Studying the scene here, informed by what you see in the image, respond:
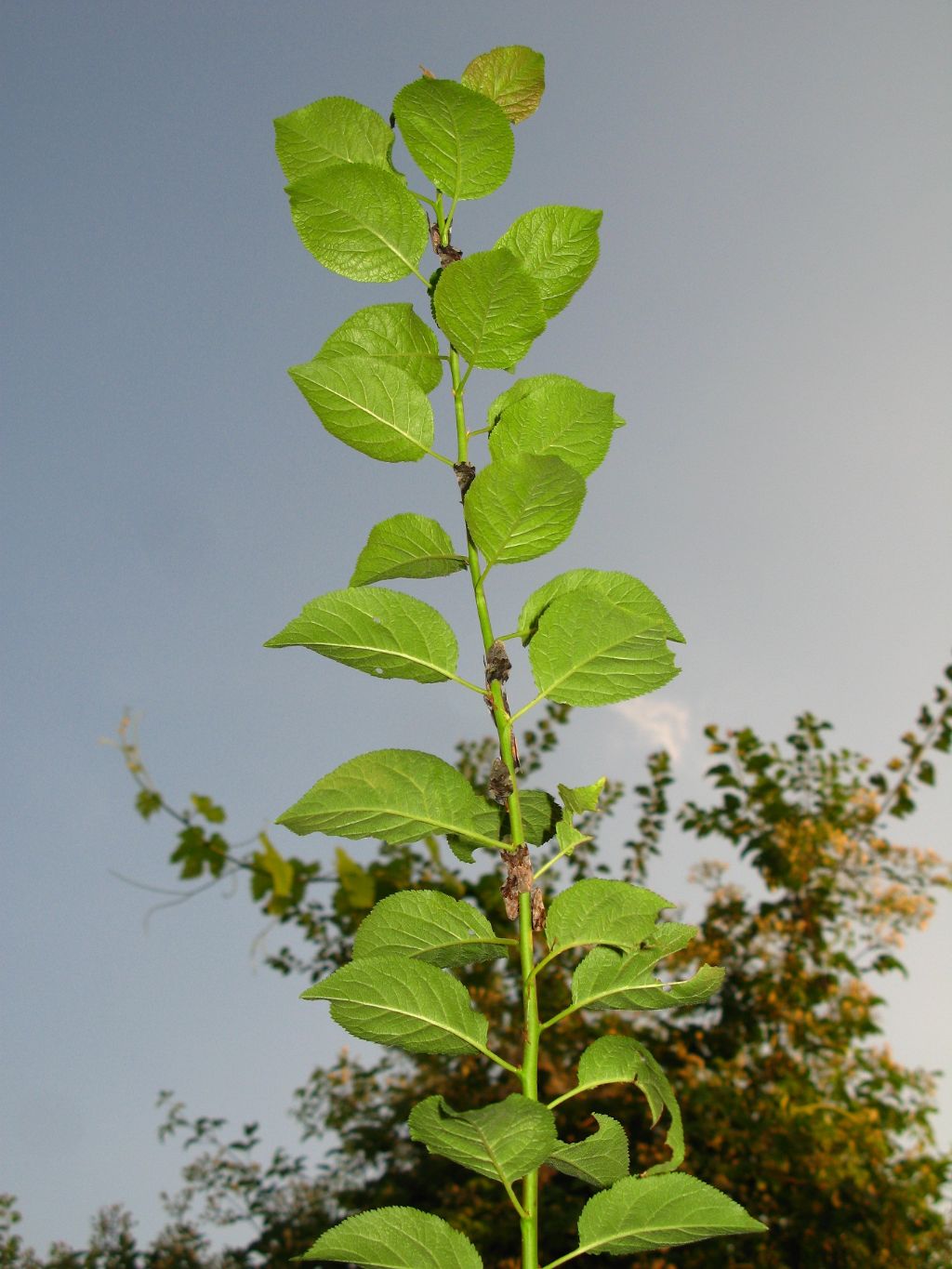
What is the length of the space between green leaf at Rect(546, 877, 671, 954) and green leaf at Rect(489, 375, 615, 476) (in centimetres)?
38

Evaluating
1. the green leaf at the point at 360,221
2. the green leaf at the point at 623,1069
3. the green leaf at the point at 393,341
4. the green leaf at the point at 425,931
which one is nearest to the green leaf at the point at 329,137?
the green leaf at the point at 360,221

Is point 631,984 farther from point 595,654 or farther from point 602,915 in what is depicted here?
point 595,654

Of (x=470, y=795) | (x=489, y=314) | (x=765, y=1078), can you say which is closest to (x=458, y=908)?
(x=470, y=795)

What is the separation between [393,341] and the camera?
1019mm

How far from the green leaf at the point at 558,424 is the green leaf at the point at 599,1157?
58cm

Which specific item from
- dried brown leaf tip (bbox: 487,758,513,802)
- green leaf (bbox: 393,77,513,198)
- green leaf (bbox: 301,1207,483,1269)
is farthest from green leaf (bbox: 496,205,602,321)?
green leaf (bbox: 301,1207,483,1269)

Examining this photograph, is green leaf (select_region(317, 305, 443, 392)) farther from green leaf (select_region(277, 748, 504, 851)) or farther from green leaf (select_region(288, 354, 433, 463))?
green leaf (select_region(277, 748, 504, 851))

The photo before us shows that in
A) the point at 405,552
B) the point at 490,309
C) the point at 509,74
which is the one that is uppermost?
the point at 509,74

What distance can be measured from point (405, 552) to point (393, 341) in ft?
0.84

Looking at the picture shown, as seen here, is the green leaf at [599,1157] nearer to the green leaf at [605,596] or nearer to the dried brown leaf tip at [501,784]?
the dried brown leaf tip at [501,784]

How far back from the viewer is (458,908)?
0.85 meters

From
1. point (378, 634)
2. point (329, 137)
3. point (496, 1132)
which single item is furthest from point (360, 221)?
point (496, 1132)

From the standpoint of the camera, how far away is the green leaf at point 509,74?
1.09 meters

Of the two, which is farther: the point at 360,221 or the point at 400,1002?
the point at 360,221
